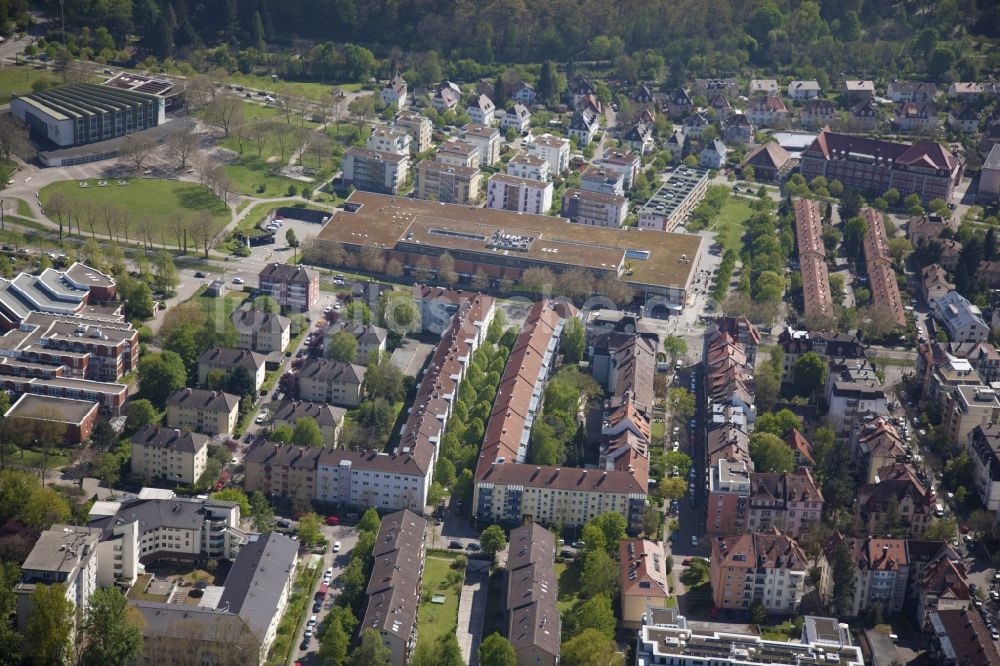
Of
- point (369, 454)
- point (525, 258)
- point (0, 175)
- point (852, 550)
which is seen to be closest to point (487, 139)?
point (525, 258)

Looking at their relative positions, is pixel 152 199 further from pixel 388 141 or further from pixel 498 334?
pixel 498 334

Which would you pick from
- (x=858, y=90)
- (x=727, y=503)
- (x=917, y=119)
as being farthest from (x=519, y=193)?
(x=727, y=503)

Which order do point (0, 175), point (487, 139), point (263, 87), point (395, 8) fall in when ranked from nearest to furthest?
point (0, 175) → point (487, 139) → point (263, 87) → point (395, 8)

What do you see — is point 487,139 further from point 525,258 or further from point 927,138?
point 927,138

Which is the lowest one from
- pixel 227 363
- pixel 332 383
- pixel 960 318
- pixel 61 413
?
pixel 332 383

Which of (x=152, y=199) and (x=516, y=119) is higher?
(x=516, y=119)
